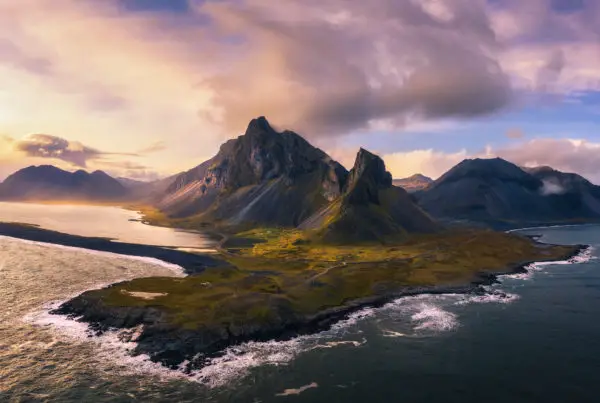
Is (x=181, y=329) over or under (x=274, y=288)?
under

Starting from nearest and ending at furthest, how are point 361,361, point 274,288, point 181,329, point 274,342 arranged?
point 361,361, point 274,342, point 181,329, point 274,288

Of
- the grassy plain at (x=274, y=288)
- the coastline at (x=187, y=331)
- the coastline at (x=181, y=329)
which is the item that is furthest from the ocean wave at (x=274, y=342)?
the grassy plain at (x=274, y=288)

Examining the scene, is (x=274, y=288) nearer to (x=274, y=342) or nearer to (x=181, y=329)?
(x=274, y=342)

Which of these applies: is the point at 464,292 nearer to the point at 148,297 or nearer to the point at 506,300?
the point at 506,300

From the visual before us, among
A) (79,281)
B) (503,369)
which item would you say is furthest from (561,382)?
(79,281)

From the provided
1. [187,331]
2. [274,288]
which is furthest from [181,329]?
[274,288]

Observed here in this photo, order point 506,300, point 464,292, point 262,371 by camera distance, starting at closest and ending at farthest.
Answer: point 262,371 < point 506,300 < point 464,292

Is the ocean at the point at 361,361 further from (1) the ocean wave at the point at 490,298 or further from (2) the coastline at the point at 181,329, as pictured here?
(2) the coastline at the point at 181,329

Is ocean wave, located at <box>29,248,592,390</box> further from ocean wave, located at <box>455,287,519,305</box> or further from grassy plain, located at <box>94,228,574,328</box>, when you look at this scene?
grassy plain, located at <box>94,228,574,328</box>
